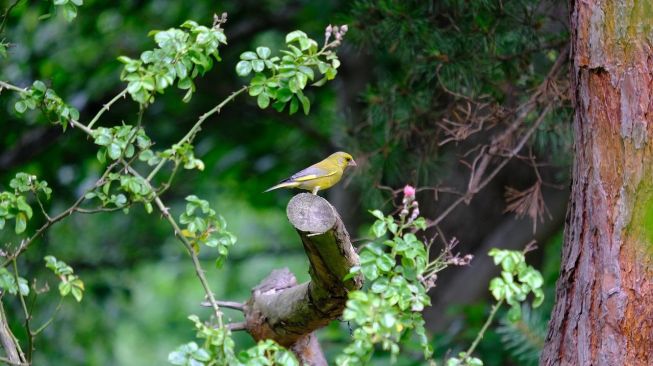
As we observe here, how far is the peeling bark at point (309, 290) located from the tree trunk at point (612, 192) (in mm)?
588

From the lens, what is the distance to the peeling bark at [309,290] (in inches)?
93.4

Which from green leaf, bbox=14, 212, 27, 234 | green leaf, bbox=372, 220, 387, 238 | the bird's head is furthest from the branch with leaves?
the bird's head

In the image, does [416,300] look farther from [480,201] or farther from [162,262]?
[162,262]

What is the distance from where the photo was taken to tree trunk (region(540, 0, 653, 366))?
90.7 inches

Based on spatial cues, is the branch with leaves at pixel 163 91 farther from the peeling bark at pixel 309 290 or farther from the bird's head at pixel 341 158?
the bird's head at pixel 341 158

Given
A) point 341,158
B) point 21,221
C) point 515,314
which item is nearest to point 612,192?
point 515,314

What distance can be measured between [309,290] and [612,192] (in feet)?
2.97

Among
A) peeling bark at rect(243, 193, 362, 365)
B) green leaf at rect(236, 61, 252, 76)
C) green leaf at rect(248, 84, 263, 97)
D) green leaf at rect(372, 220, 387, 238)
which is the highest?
green leaf at rect(236, 61, 252, 76)

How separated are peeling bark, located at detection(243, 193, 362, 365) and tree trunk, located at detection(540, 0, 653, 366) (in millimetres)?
588

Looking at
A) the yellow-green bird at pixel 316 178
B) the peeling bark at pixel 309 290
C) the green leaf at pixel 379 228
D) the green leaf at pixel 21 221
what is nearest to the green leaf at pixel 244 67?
the peeling bark at pixel 309 290

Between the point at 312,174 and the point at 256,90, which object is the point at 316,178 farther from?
the point at 256,90

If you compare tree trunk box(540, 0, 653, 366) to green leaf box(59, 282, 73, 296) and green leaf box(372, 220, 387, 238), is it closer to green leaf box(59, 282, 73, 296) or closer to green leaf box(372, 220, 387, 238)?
green leaf box(372, 220, 387, 238)

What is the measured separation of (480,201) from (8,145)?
2734 millimetres

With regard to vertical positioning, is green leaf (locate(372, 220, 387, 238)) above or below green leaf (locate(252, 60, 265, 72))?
below
